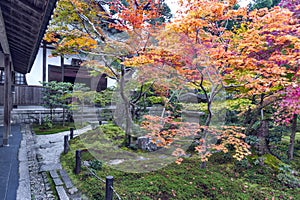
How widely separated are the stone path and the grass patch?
0.21 metres

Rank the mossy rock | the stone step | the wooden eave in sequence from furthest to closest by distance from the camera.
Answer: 1. the mossy rock
2. the stone step
3. the wooden eave

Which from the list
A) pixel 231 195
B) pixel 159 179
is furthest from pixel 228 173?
pixel 159 179

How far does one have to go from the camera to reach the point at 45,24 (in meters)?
3.16

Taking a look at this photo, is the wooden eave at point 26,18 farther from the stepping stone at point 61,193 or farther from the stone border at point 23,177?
the stepping stone at point 61,193

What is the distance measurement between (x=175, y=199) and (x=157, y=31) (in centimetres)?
458

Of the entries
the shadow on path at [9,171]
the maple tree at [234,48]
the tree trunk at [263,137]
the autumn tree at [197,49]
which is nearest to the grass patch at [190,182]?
the autumn tree at [197,49]

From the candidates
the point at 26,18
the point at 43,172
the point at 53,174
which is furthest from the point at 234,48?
the point at 43,172

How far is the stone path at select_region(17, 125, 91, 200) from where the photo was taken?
12.4 ft

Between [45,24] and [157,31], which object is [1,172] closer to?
[45,24]

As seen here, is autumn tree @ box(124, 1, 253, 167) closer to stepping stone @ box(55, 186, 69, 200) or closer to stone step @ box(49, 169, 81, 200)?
stone step @ box(49, 169, 81, 200)

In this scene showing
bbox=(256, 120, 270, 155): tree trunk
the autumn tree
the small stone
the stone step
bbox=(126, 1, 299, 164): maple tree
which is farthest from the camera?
bbox=(256, 120, 270, 155): tree trunk

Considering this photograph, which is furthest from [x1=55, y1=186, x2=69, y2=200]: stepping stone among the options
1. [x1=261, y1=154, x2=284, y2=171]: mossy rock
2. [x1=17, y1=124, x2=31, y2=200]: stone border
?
[x1=261, y1=154, x2=284, y2=171]: mossy rock

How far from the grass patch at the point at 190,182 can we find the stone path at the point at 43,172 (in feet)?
0.70

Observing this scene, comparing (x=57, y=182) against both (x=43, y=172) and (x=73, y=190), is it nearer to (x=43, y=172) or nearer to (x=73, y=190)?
(x=73, y=190)
